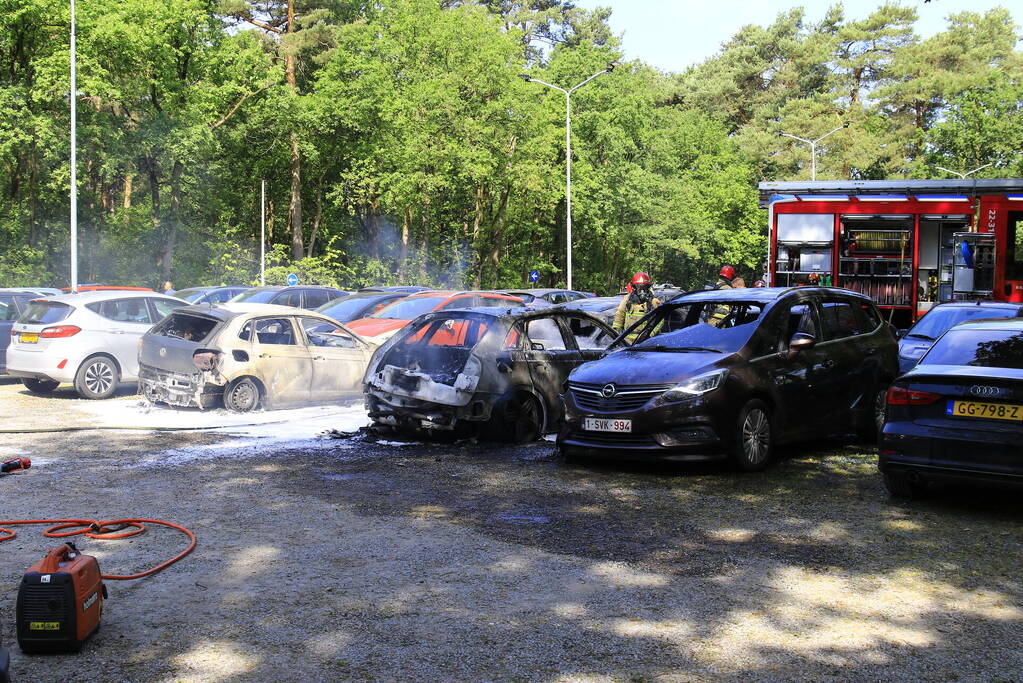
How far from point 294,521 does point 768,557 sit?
3.18 meters

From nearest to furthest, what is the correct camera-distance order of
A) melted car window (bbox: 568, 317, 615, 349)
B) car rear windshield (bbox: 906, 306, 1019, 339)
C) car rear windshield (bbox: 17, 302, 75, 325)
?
melted car window (bbox: 568, 317, 615, 349)
car rear windshield (bbox: 906, 306, 1019, 339)
car rear windshield (bbox: 17, 302, 75, 325)

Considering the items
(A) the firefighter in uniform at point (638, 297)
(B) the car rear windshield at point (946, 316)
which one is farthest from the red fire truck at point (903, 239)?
(A) the firefighter in uniform at point (638, 297)

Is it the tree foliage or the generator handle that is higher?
the tree foliage

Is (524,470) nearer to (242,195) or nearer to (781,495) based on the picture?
(781,495)

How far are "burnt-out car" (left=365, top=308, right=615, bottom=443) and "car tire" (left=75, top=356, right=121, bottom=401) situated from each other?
5.72 metres

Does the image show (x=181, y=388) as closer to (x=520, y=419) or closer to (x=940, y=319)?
(x=520, y=419)

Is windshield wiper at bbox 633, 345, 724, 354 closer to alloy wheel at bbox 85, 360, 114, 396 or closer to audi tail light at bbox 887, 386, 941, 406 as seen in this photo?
audi tail light at bbox 887, 386, 941, 406

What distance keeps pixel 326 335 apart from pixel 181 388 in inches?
78.9

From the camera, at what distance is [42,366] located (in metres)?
14.9

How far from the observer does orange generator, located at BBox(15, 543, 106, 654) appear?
452 centimetres

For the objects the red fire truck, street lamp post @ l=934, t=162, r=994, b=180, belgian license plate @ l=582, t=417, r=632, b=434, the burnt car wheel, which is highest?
street lamp post @ l=934, t=162, r=994, b=180

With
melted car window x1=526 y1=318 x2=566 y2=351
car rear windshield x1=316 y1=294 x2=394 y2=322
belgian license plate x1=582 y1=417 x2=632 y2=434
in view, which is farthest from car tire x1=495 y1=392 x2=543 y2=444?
car rear windshield x1=316 y1=294 x2=394 y2=322

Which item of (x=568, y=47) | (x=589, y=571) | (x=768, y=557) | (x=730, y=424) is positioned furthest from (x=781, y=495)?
(x=568, y=47)

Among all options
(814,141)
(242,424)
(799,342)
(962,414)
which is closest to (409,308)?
(242,424)
